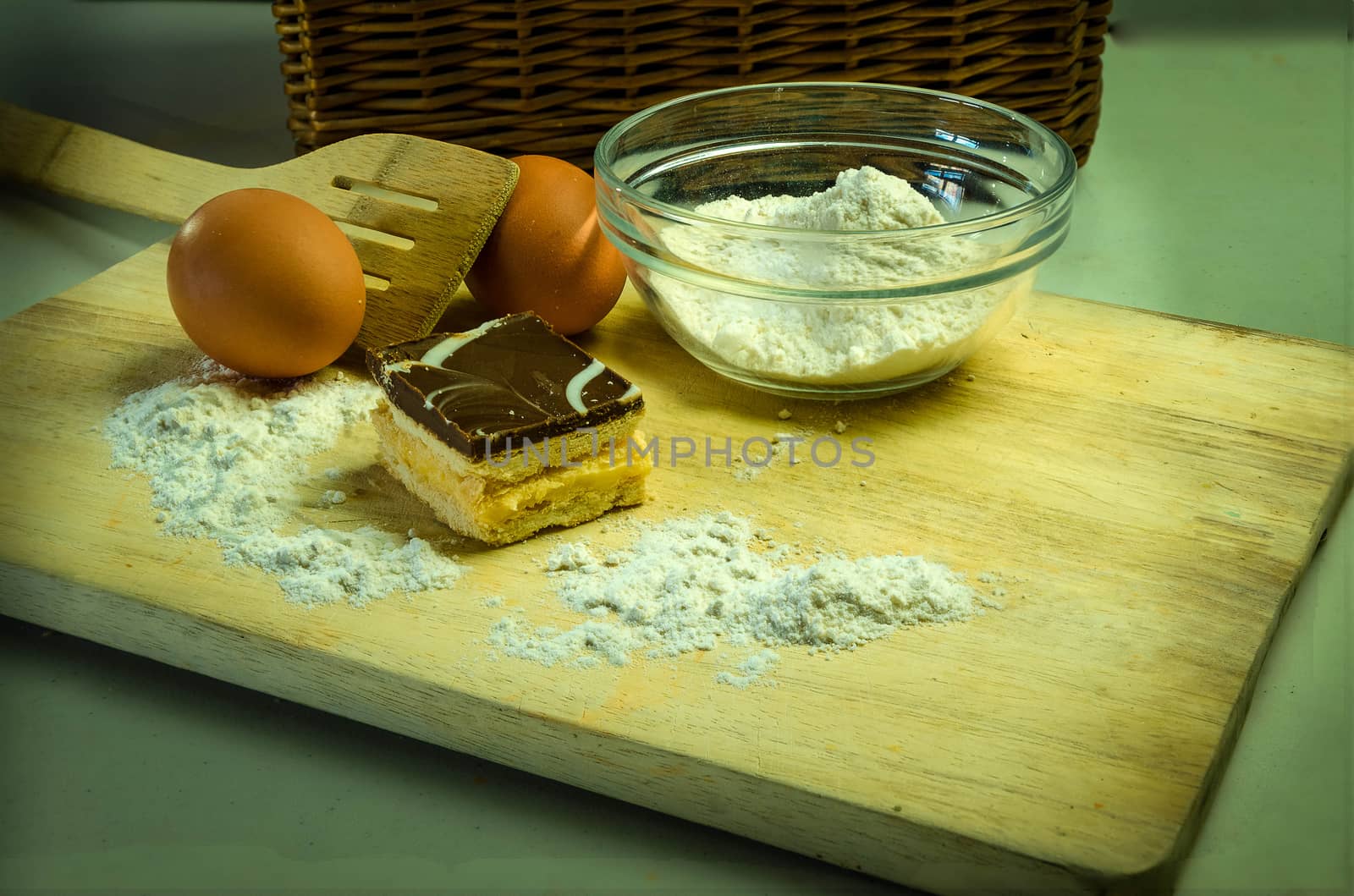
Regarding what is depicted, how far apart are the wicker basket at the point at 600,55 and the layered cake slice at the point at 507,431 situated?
80cm

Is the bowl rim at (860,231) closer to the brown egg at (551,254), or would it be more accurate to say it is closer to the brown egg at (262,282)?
the brown egg at (551,254)

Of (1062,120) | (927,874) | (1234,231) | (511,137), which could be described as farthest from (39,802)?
(1234,231)

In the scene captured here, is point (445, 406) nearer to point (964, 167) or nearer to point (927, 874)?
point (927, 874)

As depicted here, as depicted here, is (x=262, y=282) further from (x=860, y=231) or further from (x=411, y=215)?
(x=860, y=231)

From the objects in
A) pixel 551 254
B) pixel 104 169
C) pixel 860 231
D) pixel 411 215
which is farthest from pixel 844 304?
pixel 104 169

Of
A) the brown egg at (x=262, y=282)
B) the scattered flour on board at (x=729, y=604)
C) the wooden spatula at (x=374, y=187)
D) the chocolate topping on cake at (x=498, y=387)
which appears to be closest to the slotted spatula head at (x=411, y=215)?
the wooden spatula at (x=374, y=187)

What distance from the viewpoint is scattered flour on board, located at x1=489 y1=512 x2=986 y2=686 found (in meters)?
1.24

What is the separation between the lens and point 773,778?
1088mm

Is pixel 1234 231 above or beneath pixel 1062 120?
beneath

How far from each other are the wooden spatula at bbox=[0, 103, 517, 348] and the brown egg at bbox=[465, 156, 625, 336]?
0.12ft

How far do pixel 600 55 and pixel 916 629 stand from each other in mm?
1282

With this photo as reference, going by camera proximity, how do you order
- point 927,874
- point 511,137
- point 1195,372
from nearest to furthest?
1. point 927,874
2. point 1195,372
3. point 511,137

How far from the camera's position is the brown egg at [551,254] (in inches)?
67.9

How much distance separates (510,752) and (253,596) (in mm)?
336
